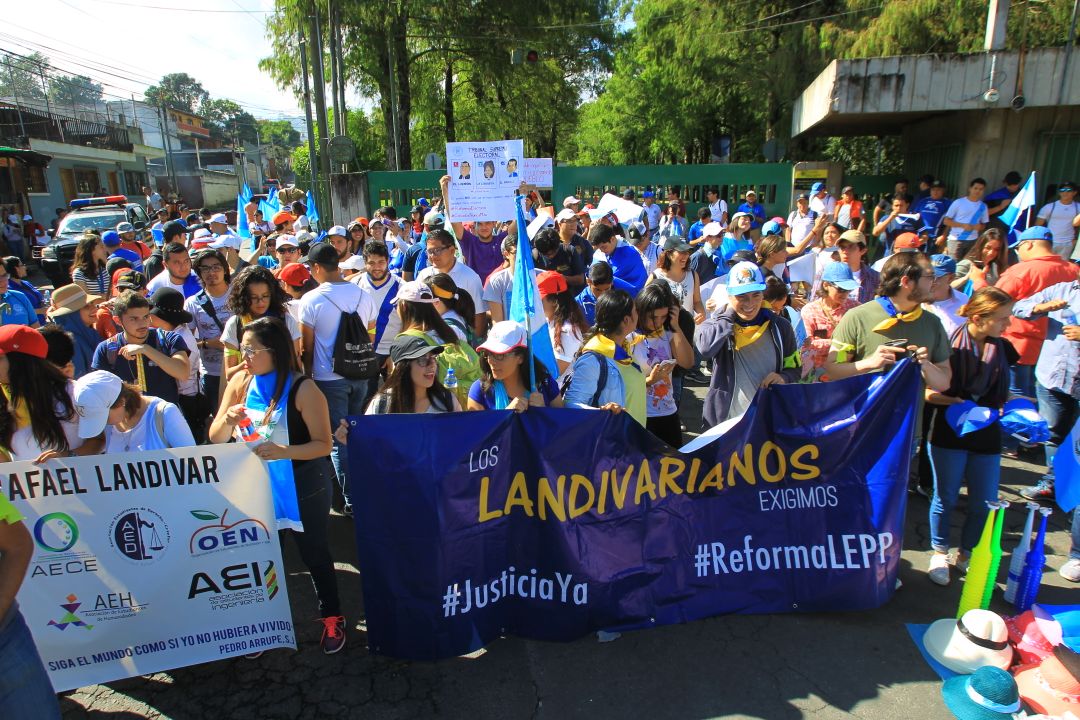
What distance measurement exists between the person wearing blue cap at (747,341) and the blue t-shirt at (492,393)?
104 centimetres

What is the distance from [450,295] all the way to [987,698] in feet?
12.1

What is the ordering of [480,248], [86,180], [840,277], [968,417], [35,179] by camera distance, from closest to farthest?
[968,417]
[840,277]
[480,248]
[35,179]
[86,180]

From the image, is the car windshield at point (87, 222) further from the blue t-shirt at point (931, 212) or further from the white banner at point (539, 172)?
the blue t-shirt at point (931, 212)

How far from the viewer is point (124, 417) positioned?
3352 mm

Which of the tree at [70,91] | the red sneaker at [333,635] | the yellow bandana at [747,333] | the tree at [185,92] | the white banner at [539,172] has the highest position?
the tree at [185,92]

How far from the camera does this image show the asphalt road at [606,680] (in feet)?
10.6

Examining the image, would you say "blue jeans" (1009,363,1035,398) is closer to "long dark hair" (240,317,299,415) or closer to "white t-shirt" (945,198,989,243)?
"white t-shirt" (945,198,989,243)

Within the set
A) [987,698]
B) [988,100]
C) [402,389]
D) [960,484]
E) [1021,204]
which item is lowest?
[987,698]

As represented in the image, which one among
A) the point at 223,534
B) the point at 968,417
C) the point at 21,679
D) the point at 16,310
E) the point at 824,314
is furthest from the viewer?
the point at 16,310

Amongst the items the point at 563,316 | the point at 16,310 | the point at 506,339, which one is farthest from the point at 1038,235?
the point at 16,310

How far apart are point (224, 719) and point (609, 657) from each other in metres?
1.86

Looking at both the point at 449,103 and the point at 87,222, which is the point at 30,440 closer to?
the point at 87,222

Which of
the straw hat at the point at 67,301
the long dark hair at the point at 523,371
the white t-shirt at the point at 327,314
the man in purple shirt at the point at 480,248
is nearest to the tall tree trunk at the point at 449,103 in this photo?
the man in purple shirt at the point at 480,248

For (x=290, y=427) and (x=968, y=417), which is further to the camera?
(x=968, y=417)
